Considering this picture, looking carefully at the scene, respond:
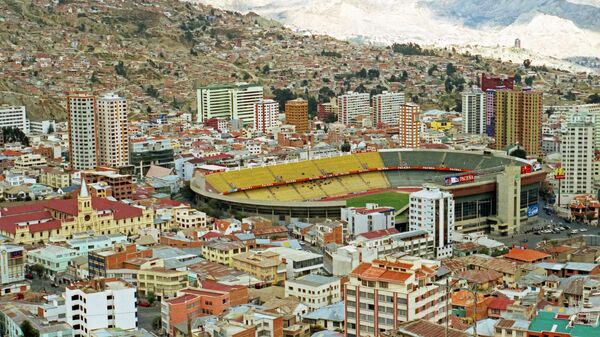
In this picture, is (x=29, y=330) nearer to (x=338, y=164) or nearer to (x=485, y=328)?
(x=485, y=328)

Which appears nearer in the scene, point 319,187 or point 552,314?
point 552,314

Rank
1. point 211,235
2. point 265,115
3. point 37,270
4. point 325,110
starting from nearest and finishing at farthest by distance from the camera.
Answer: point 37,270 → point 211,235 → point 265,115 → point 325,110

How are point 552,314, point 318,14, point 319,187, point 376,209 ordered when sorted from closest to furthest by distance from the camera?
point 552,314 → point 376,209 → point 319,187 → point 318,14

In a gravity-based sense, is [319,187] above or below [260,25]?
below

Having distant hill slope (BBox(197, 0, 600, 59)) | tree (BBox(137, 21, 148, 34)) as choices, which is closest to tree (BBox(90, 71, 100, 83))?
tree (BBox(137, 21, 148, 34))

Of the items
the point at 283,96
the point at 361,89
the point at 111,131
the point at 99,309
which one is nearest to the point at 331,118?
the point at 283,96

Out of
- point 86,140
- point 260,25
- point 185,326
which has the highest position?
point 260,25

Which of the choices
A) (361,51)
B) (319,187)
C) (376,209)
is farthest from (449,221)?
(361,51)

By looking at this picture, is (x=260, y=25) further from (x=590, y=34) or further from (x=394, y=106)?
(x=590, y=34)
